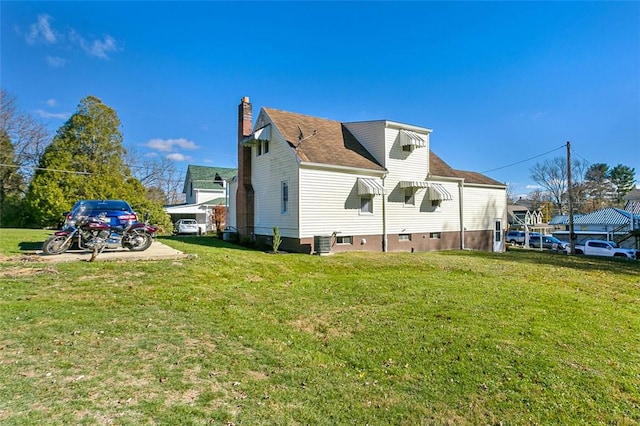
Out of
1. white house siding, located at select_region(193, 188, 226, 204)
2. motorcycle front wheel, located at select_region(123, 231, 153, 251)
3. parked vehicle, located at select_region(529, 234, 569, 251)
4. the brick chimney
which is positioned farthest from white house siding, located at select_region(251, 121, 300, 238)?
parked vehicle, located at select_region(529, 234, 569, 251)

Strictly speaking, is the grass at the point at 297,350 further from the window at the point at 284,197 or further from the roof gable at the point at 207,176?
the roof gable at the point at 207,176

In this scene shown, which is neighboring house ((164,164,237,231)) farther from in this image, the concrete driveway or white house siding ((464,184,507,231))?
white house siding ((464,184,507,231))

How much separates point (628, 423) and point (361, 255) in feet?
38.5

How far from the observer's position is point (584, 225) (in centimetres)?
5016

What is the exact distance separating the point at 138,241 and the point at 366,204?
10.9m

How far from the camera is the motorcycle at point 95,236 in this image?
11.2 metres

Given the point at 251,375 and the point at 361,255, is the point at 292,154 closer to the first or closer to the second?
the point at 361,255

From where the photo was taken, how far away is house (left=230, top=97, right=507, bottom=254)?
16516 millimetres

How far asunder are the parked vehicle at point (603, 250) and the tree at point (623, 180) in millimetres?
44498

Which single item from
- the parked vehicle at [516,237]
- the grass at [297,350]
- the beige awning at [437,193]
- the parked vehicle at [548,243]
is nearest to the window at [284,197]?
the grass at [297,350]

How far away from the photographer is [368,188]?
1741cm

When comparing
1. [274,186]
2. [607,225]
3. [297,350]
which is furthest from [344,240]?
[607,225]

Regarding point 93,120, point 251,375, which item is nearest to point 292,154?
point 251,375

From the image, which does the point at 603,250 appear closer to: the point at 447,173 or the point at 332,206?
the point at 447,173
